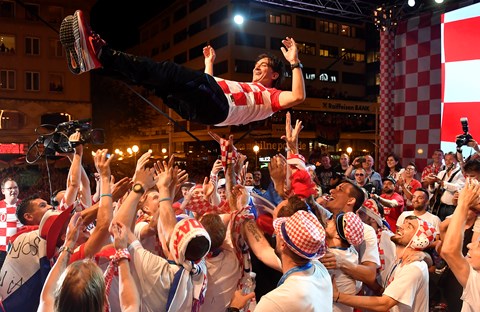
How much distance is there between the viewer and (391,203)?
4.74 meters

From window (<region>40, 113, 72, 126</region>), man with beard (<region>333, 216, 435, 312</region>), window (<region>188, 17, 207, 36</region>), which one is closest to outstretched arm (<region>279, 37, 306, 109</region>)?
man with beard (<region>333, 216, 435, 312</region>)

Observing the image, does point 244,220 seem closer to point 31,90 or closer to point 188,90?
point 188,90

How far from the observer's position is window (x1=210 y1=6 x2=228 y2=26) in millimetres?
28172

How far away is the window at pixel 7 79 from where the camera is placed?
22047 millimetres

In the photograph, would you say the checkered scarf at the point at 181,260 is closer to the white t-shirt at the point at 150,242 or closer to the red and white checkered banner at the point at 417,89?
the white t-shirt at the point at 150,242

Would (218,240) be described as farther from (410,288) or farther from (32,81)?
(32,81)

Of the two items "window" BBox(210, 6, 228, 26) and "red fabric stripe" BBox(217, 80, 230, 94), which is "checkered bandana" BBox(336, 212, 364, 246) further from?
"window" BBox(210, 6, 228, 26)

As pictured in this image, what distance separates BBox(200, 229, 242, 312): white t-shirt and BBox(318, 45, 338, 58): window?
105ft

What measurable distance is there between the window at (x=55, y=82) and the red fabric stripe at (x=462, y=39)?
21010 millimetres

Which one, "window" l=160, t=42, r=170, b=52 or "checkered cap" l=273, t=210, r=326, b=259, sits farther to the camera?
"window" l=160, t=42, r=170, b=52

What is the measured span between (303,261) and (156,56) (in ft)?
125

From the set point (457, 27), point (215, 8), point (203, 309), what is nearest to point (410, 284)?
point (203, 309)

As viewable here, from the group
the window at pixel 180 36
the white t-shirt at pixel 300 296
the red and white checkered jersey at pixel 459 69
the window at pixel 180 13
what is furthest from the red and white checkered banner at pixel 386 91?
the window at pixel 180 13

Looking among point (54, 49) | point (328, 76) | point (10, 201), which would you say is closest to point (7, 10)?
point (54, 49)
